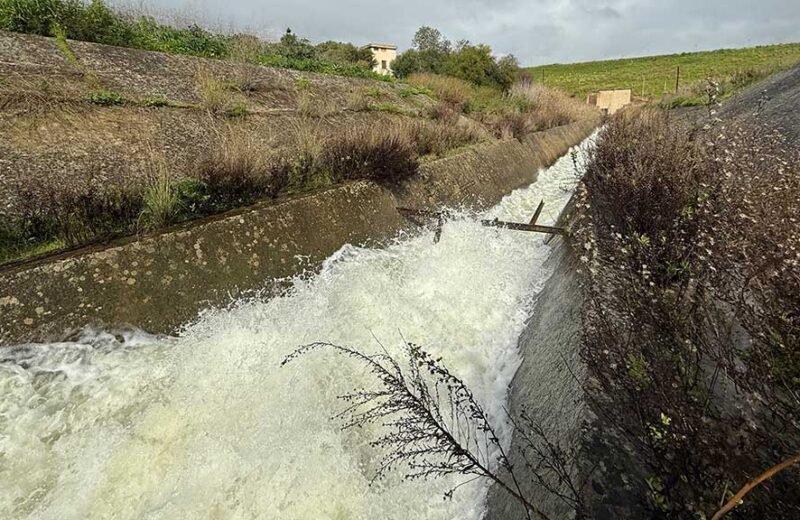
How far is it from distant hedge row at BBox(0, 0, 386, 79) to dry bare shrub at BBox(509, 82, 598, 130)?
5774mm

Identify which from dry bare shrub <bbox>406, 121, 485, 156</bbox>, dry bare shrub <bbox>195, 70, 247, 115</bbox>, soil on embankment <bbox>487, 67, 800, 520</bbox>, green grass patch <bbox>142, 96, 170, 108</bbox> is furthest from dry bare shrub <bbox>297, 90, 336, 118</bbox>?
soil on embankment <bbox>487, 67, 800, 520</bbox>

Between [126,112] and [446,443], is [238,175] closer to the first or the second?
[126,112]

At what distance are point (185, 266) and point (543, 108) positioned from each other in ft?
56.0

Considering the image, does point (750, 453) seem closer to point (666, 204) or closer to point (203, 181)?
point (666, 204)

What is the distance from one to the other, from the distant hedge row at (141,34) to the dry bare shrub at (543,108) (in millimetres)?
5774

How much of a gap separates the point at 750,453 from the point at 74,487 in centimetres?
318

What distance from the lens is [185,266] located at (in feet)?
12.5

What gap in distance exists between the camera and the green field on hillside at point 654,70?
3673 cm

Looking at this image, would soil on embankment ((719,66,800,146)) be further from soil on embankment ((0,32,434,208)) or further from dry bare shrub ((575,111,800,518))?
soil on embankment ((0,32,434,208))

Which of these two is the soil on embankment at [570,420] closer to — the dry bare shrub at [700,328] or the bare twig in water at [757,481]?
the dry bare shrub at [700,328]

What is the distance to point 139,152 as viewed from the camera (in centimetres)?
550

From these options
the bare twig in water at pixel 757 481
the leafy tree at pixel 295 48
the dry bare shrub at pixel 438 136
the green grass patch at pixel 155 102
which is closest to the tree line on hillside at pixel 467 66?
the leafy tree at pixel 295 48

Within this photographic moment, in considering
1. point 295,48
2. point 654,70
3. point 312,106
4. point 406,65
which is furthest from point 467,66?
point 654,70

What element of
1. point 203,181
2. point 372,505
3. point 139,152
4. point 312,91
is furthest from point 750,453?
point 312,91
